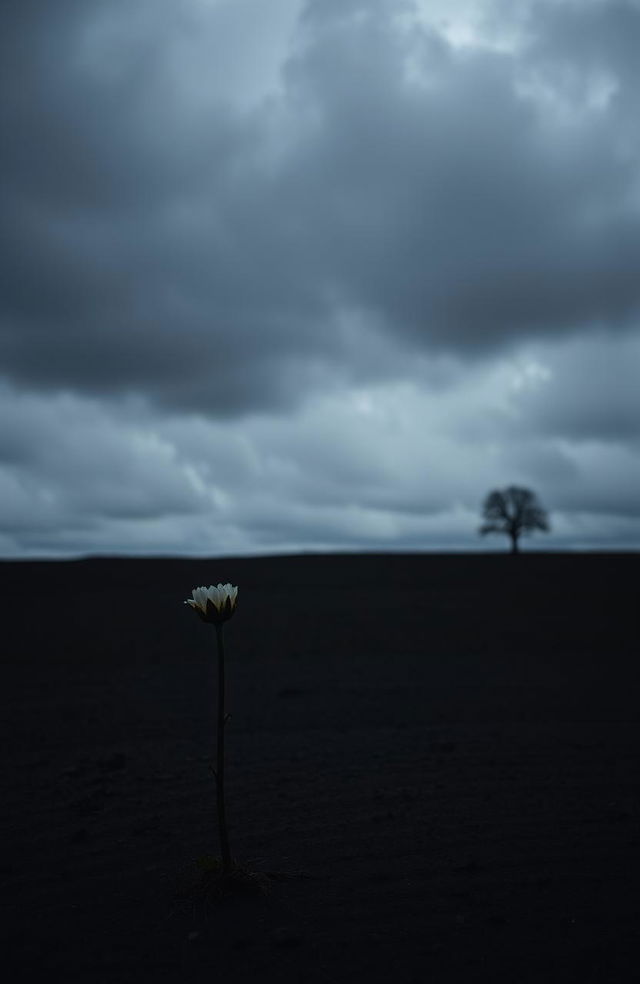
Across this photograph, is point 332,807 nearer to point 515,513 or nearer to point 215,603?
point 215,603

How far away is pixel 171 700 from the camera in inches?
448

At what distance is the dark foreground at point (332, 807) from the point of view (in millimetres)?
3605

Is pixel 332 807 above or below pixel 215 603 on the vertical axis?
below

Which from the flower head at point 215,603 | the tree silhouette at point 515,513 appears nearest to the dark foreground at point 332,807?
the flower head at point 215,603

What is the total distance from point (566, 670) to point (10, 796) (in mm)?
10893

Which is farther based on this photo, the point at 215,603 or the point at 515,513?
the point at 515,513

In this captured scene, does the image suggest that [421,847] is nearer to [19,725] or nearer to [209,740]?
[209,740]

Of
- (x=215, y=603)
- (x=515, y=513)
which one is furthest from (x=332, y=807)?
(x=515, y=513)

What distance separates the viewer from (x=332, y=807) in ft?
19.7

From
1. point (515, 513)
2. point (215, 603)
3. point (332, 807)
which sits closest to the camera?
point (215, 603)

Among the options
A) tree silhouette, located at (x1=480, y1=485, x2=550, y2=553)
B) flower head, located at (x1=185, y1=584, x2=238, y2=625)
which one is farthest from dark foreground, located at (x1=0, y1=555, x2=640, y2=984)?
tree silhouette, located at (x1=480, y1=485, x2=550, y2=553)

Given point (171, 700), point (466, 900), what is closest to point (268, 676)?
point (171, 700)

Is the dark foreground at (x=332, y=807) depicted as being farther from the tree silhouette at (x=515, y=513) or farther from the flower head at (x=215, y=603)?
the tree silhouette at (x=515, y=513)

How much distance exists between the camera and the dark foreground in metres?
3.61
